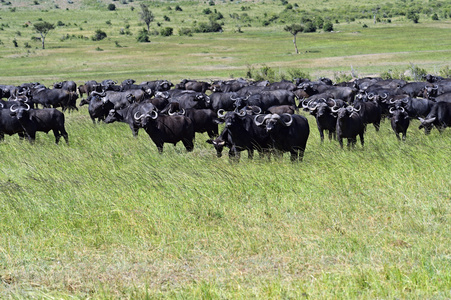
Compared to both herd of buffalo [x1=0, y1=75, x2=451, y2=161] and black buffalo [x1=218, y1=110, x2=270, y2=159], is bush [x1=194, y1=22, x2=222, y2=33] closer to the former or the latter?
herd of buffalo [x1=0, y1=75, x2=451, y2=161]

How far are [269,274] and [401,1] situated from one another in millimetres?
154819

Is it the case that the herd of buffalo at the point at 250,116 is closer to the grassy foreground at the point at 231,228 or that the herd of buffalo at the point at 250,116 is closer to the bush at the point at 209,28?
the grassy foreground at the point at 231,228

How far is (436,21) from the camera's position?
10662 cm

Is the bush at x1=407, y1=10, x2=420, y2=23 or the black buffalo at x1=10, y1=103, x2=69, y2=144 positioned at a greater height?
the black buffalo at x1=10, y1=103, x2=69, y2=144

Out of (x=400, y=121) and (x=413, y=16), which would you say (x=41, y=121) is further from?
(x=413, y=16)

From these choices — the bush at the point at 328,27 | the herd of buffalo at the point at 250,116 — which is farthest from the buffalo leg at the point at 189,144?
the bush at the point at 328,27

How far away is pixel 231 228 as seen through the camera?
8.02m

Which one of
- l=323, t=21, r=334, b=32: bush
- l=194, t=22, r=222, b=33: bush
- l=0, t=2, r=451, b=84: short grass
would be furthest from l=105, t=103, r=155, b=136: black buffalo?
l=194, t=22, r=222, b=33: bush

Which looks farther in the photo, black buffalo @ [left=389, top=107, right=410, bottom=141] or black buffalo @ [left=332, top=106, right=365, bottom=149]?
black buffalo @ [left=389, top=107, right=410, bottom=141]

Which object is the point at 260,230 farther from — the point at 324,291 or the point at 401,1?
the point at 401,1

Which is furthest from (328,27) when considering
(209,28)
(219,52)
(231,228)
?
(231,228)

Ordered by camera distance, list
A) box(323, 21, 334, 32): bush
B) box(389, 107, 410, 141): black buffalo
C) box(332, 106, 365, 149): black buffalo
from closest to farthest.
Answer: box(332, 106, 365, 149): black buffalo, box(389, 107, 410, 141): black buffalo, box(323, 21, 334, 32): bush

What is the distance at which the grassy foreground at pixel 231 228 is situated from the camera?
6.22 metres

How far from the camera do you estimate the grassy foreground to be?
20.4 feet
